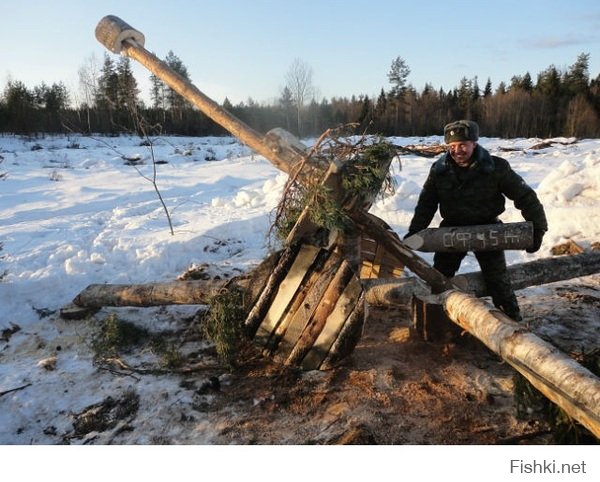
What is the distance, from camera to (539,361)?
218cm

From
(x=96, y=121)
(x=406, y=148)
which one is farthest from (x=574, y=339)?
(x=96, y=121)

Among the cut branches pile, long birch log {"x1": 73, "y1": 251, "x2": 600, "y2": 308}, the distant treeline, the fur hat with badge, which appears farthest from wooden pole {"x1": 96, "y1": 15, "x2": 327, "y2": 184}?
the distant treeline

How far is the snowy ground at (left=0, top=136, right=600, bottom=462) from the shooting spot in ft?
10.5

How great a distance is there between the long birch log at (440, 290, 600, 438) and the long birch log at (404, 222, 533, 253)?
66cm

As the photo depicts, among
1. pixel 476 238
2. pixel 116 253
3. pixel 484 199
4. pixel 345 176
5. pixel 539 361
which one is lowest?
pixel 116 253

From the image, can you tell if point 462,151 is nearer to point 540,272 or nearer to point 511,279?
point 511,279

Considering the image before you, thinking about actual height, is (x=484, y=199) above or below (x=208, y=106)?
below

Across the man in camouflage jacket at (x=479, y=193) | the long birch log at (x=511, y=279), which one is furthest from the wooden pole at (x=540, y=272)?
the man in camouflage jacket at (x=479, y=193)

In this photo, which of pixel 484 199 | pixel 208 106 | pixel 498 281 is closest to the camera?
pixel 484 199

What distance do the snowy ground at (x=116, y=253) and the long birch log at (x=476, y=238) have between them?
1.36m

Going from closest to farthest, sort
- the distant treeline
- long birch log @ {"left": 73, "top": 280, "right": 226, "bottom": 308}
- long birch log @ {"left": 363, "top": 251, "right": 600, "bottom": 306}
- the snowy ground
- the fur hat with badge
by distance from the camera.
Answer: the snowy ground, the fur hat with badge, long birch log @ {"left": 363, "top": 251, "right": 600, "bottom": 306}, long birch log @ {"left": 73, "top": 280, "right": 226, "bottom": 308}, the distant treeline

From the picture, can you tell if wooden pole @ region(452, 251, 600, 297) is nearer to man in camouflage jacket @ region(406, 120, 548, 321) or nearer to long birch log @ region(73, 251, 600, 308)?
long birch log @ region(73, 251, 600, 308)

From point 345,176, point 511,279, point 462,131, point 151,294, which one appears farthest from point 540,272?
point 151,294

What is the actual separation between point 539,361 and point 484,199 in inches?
65.9
